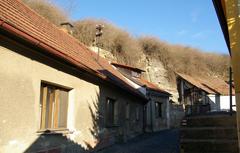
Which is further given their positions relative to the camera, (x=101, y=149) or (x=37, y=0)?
(x=37, y=0)

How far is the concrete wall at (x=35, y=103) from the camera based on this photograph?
7.94 metres

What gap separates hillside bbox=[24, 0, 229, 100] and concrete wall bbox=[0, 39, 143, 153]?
17.0 m

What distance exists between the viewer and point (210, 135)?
36.5ft

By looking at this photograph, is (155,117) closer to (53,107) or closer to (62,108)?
(62,108)

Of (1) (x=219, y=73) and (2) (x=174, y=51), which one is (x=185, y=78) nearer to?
(2) (x=174, y=51)

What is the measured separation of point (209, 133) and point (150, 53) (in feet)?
104

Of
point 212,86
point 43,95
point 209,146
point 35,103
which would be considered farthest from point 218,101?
point 35,103

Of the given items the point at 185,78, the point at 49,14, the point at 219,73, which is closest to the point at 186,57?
the point at 219,73

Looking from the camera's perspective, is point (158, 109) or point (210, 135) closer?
point (210, 135)

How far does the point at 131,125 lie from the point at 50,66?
10.7 m

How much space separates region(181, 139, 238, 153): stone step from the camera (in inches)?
397

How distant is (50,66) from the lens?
32.1 ft

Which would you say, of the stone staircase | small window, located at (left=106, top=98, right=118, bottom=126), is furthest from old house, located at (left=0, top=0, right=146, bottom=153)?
the stone staircase

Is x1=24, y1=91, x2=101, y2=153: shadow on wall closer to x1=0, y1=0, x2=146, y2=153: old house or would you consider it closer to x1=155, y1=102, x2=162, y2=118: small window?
x1=0, y1=0, x2=146, y2=153: old house
